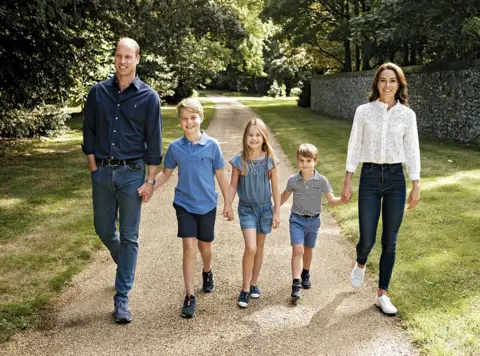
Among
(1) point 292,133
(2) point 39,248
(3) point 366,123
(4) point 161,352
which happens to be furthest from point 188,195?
(1) point 292,133

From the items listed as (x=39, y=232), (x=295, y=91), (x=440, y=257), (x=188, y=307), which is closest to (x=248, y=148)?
(x=188, y=307)

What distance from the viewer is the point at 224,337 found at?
397 centimetres

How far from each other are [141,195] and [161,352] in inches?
49.4

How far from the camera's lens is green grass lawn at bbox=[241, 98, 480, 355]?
405 cm

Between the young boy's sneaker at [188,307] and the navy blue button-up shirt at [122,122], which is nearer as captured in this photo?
the navy blue button-up shirt at [122,122]

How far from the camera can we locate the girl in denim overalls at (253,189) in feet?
14.8

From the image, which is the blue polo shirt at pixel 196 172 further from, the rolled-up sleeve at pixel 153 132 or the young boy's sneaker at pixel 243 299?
the young boy's sneaker at pixel 243 299

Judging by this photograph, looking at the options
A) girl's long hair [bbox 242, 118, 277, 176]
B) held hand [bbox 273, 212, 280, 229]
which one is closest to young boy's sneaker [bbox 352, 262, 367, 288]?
held hand [bbox 273, 212, 280, 229]

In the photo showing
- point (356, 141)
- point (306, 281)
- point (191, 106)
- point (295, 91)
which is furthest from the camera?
point (295, 91)

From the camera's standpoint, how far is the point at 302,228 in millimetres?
4773

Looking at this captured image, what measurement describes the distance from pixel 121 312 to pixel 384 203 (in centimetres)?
237

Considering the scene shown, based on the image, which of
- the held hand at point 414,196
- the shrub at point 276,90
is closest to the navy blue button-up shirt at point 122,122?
the held hand at point 414,196

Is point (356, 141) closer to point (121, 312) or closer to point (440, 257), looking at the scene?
point (440, 257)

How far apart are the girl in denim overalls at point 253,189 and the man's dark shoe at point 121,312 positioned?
959 millimetres
